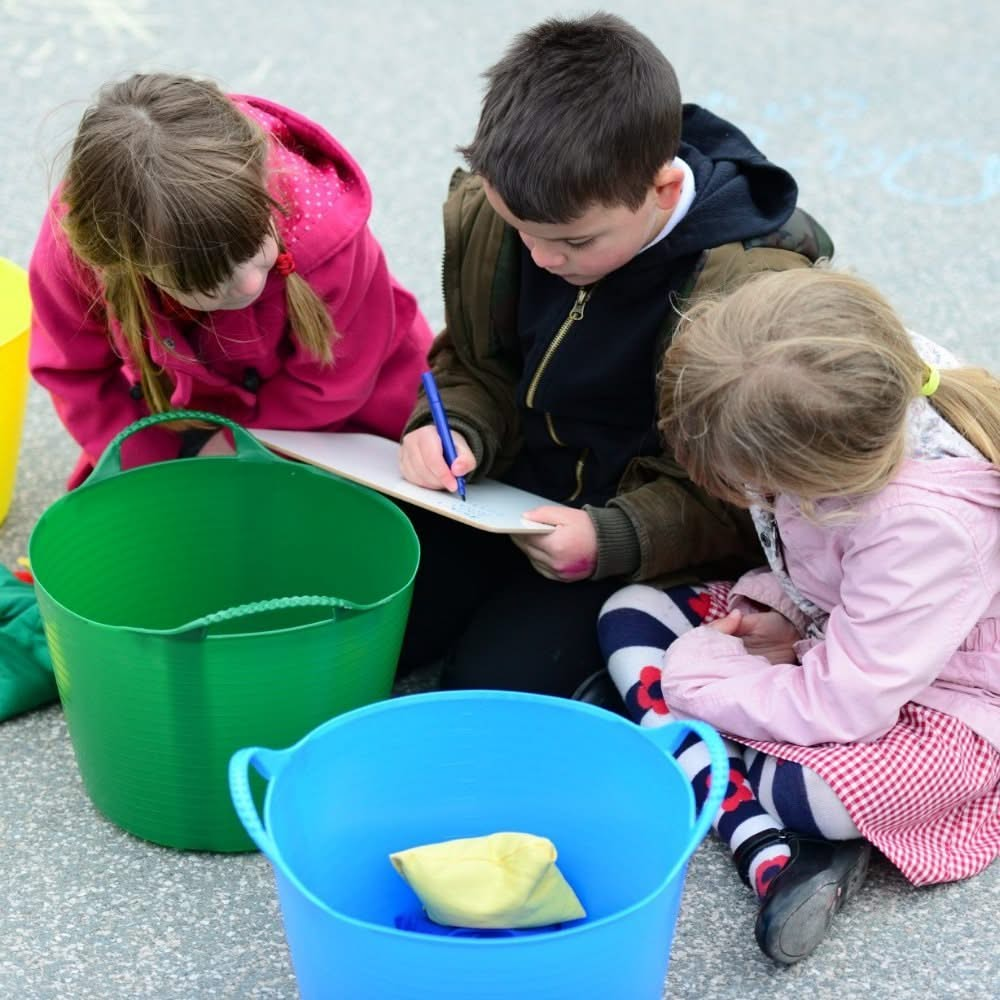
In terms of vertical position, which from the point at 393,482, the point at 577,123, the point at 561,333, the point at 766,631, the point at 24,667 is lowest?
the point at 24,667

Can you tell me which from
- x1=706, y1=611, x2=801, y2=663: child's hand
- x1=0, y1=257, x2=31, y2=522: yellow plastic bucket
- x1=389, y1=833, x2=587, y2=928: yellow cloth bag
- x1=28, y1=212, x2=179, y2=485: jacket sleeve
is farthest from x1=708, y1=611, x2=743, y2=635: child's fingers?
x1=0, y1=257, x2=31, y2=522: yellow plastic bucket

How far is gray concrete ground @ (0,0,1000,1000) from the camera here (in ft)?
3.93

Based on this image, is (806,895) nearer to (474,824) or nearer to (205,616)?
(474,824)

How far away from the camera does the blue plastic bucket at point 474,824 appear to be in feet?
2.99

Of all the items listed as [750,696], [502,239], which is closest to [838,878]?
[750,696]

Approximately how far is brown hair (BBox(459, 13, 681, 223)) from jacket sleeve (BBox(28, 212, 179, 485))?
0.43 m

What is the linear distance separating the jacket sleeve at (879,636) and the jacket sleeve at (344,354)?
51 centimetres

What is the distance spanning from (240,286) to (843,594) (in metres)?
0.57

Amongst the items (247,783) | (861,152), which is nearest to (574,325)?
(247,783)

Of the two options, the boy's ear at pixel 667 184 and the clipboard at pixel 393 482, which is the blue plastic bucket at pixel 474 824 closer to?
the clipboard at pixel 393 482

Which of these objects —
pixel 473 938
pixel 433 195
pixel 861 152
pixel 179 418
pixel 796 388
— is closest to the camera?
pixel 473 938

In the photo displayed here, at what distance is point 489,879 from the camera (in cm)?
112

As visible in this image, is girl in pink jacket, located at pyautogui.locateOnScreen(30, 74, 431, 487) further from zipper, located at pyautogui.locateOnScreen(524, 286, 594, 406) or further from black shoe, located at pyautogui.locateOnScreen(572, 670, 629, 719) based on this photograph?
black shoe, located at pyautogui.locateOnScreen(572, 670, 629, 719)

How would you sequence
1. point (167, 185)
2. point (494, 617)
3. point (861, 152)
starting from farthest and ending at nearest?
point (861, 152)
point (494, 617)
point (167, 185)
